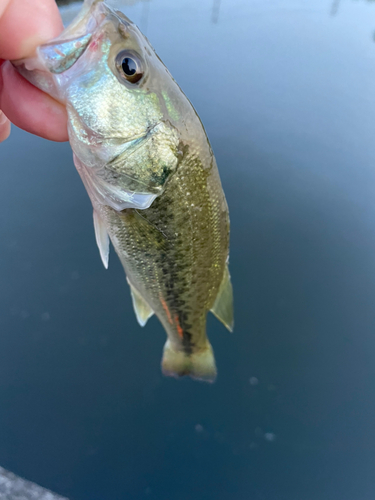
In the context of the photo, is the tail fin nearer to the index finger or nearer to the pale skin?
the pale skin

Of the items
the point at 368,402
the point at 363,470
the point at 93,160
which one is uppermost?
the point at 93,160

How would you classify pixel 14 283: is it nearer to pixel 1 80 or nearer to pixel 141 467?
pixel 141 467

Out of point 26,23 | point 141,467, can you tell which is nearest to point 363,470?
point 141,467

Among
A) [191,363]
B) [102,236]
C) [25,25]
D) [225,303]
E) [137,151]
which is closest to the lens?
[25,25]

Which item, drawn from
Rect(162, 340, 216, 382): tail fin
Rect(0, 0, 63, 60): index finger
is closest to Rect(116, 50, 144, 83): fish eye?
Rect(0, 0, 63, 60): index finger

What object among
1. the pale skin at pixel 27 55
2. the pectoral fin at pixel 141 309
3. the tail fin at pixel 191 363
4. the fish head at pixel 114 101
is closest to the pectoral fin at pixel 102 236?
the fish head at pixel 114 101

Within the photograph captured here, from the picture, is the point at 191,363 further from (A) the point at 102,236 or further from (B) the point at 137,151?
(B) the point at 137,151

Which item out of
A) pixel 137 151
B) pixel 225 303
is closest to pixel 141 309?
pixel 225 303
